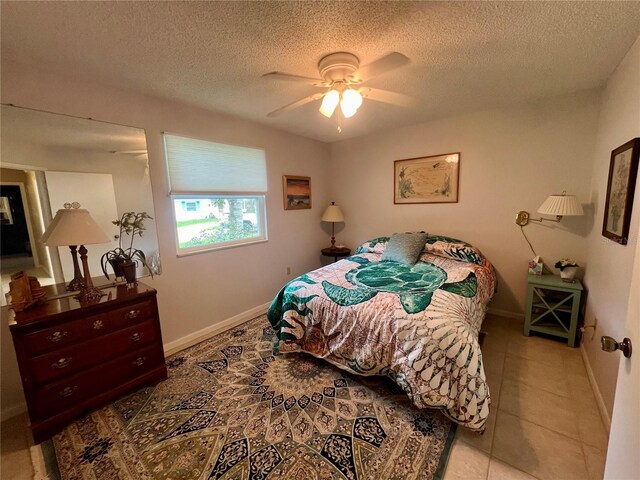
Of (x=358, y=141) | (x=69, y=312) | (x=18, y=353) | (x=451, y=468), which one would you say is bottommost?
(x=451, y=468)

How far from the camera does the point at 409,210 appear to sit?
11.4 feet

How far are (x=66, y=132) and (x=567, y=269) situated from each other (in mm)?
4299

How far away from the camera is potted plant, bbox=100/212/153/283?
2.05m

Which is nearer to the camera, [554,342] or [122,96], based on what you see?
[122,96]

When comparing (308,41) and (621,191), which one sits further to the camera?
(621,191)

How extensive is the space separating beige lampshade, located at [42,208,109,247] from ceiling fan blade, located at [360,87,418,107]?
2.22 meters

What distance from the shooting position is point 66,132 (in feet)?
6.19

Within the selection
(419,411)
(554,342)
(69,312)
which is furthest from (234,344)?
(554,342)

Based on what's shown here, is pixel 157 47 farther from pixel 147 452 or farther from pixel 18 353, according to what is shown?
pixel 147 452

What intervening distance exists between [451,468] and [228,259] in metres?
2.56

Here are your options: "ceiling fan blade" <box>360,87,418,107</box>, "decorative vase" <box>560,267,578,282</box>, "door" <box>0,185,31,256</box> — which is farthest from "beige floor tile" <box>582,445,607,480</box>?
"door" <box>0,185,31,256</box>

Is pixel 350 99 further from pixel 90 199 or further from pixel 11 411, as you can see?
pixel 11 411

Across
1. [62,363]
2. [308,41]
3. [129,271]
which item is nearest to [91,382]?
[62,363]

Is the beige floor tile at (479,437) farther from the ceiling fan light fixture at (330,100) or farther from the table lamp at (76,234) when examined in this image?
the table lamp at (76,234)
